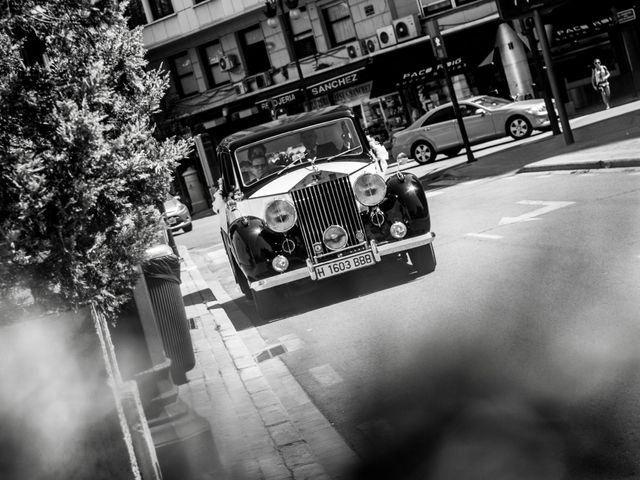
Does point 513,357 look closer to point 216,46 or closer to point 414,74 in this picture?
point 414,74

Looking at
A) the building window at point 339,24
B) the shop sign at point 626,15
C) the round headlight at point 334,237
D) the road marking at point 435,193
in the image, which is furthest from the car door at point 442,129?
the round headlight at point 334,237

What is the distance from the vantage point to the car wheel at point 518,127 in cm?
2522

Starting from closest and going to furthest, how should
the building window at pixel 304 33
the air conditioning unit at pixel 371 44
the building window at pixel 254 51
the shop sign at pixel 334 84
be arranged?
1. the air conditioning unit at pixel 371 44
2. the shop sign at pixel 334 84
3. the building window at pixel 304 33
4. the building window at pixel 254 51

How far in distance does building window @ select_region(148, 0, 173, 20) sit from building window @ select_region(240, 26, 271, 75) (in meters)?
3.44

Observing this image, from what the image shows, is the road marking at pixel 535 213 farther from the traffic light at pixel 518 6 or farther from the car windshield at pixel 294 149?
the traffic light at pixel 518 6

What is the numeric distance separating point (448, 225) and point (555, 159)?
4263mm

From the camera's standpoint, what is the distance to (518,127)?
997 inches

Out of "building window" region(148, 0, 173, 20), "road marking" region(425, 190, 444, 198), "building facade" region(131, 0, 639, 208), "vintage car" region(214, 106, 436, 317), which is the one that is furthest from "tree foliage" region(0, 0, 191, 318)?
"building window" region(148, 0, 173, 20)

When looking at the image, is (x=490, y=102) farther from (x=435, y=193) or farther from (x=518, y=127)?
(x=435, y=193)

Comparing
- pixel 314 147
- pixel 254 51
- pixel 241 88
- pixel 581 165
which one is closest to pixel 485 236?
pixel 314 147

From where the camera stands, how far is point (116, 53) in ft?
18.8

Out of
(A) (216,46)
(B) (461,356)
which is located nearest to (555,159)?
(B) (461,356)

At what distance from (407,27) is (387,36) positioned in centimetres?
89

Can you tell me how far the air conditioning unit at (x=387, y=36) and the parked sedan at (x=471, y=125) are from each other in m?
8.89
